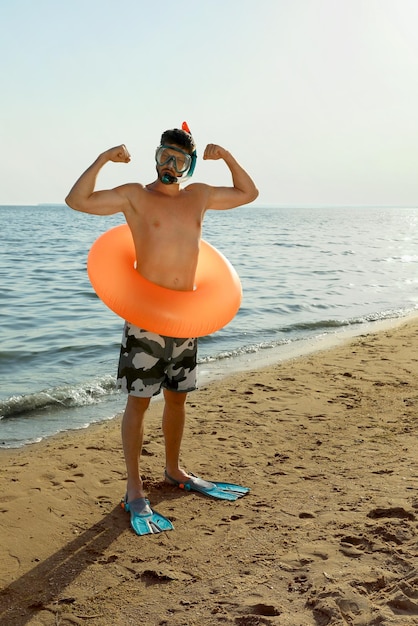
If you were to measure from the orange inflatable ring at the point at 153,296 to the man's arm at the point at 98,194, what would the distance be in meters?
0.31

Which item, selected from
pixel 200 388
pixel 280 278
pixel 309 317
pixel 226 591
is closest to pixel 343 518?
pixel 226 591

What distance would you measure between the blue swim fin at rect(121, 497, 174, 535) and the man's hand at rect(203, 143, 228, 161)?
6.47 feet

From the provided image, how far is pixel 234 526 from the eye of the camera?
3348 millimetres

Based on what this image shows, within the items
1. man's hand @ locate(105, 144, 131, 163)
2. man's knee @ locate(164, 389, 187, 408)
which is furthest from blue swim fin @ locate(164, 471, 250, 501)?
man's hand @ locate(105, 144, 131, 163)

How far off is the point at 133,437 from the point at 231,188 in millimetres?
1535

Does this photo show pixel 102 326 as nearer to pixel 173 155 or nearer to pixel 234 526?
pixel 173 155

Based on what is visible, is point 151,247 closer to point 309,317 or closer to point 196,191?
point 196,191

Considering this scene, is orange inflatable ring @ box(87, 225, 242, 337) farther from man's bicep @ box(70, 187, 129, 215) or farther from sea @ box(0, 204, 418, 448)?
sea @ box(0, 204, 418, 448)

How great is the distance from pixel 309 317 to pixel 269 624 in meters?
8.51

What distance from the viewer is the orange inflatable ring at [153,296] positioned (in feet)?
11.0

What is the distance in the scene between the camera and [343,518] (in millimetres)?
3279

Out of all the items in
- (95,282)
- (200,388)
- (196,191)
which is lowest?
(200,388)

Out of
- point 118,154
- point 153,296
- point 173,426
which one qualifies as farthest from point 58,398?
point 118,154

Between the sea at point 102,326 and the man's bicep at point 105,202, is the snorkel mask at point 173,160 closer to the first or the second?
the man's bicep at point 105,202
